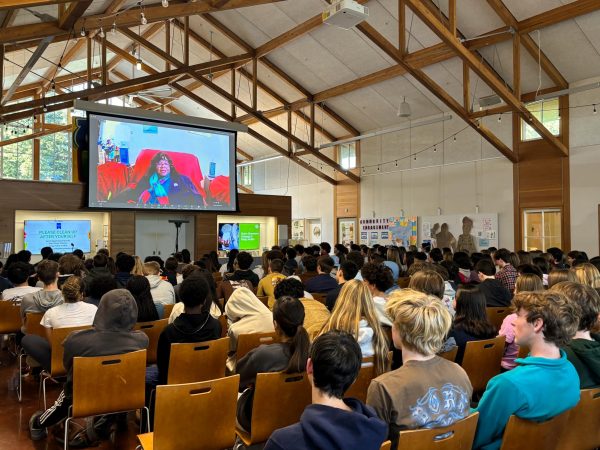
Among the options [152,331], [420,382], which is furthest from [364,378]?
[152,331]

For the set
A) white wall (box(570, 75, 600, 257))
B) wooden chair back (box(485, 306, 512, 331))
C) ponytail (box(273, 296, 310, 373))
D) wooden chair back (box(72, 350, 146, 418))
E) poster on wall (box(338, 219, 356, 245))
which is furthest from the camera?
poster on wall (box(338, 219, 356, 245))

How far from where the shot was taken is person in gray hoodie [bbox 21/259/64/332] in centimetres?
423

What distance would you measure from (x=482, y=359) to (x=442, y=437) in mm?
1579

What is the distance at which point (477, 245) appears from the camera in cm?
1233

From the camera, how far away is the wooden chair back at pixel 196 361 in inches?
119

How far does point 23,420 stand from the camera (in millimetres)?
3641

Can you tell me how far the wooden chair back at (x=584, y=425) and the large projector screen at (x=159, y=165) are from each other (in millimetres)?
8668

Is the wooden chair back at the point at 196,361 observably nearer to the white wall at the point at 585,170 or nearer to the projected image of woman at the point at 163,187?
the projected image of woman at the point at 163,187

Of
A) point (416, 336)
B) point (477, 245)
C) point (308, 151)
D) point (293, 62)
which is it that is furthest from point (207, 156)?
point (416, 336)

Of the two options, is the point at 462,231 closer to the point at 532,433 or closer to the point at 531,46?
the point at 531,46

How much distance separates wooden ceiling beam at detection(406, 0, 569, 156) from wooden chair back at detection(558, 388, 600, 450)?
6.97 meters

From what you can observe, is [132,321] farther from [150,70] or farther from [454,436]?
[150,70]

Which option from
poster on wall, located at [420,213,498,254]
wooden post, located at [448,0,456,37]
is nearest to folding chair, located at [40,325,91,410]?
wooden post, located at [448,0,456,37]

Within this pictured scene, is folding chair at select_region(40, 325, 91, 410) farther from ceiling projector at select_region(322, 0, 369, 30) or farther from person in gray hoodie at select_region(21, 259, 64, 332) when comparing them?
ceiling projector at select_region(322, 0, 369, 30)
